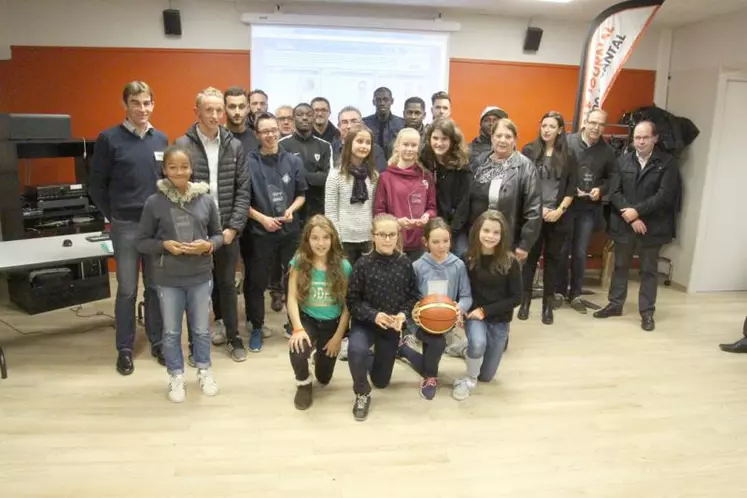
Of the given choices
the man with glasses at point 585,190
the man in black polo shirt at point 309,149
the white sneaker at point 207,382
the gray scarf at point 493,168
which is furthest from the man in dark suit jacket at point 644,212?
the white sneaker at point 207,382

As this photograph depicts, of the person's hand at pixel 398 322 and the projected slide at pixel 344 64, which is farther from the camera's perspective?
the projected slide at pixel 344 64

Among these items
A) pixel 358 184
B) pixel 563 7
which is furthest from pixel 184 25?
pixel 563 7

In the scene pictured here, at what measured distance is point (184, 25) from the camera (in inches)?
211

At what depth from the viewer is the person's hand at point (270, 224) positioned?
11.7 ft

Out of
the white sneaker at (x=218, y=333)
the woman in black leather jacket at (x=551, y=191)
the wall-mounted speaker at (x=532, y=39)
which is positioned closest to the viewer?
the white sneaker at (x=218, y=333)

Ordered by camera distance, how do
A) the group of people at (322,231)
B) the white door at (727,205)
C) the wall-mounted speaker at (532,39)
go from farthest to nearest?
1. the wall-mounted speaker at (532,39)
2. the white door at (727,205)
3. the group of people at (322,231)

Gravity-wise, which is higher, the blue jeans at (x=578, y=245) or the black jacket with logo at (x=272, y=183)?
the black jacket with logo at (x=272, y=183)

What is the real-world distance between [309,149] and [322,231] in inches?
55.6

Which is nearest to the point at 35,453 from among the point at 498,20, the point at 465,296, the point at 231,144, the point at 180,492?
the point at 180,492

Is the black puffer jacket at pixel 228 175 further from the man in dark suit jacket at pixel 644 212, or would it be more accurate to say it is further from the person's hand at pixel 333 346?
the man in dark suit jacket at pixel 644 212

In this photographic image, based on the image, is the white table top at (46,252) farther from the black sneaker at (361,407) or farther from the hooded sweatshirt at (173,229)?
the black sneaker at (361,407)

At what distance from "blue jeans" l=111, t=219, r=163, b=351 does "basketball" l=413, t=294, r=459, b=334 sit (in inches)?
62.1

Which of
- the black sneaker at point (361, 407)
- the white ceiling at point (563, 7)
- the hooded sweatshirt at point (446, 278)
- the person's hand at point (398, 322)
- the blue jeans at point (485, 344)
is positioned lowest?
the black sneaker at point (361, 407)

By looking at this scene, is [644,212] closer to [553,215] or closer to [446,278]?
[553,215]
